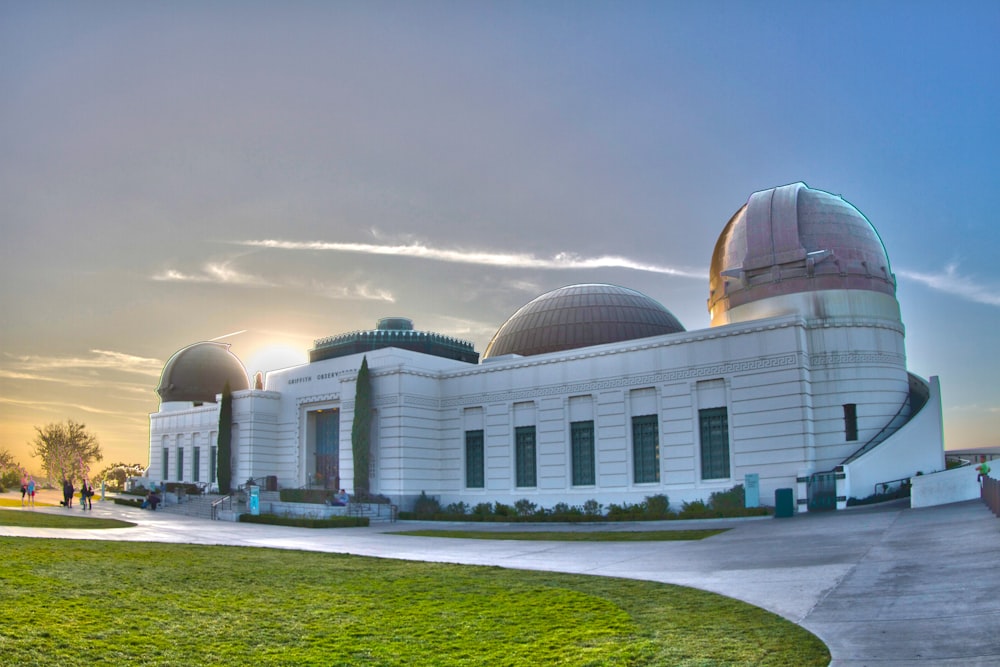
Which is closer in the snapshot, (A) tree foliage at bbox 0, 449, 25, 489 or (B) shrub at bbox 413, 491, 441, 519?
(B) shrub at bbox 413, 491, 441, 519

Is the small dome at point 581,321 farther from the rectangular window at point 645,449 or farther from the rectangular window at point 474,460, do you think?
the rectangular window at point 645,449

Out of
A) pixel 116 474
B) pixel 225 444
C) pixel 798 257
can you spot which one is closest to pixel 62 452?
pixel 116 474

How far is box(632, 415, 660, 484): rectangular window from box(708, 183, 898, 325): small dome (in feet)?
22.3

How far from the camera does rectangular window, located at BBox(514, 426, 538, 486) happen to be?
38.4m

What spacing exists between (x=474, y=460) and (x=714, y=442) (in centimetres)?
1275

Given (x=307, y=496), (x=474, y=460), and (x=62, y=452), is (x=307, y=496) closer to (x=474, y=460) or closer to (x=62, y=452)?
(x=474, y=460)

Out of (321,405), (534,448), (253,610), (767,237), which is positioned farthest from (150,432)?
(253,610)

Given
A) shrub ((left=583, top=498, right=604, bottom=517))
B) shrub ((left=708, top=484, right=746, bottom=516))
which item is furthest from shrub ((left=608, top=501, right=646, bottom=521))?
shrub ((left=708, top=484, right=746, bottom=516))

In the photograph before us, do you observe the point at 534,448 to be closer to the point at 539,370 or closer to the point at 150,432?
the point at 539,370

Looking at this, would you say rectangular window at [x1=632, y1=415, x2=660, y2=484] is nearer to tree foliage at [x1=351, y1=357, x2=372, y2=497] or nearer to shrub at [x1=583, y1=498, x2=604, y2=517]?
shrub at [x1=583, y1=498, x2=604, y2=517]

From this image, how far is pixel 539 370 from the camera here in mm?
38250

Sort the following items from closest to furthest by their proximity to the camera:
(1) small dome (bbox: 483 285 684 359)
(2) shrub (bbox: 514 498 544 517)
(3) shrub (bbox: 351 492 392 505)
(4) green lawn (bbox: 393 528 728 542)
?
(4) green lawn (bbox: 393 528 728 542)
(2) shrub (bbox: 514 498 544 517)
(3) shrub (bbox: 351 492 392 505)
(1) small dome (bbox: 483 285 684 359)

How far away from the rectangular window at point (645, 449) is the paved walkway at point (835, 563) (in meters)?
5.67

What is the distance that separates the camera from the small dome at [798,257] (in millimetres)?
35062
